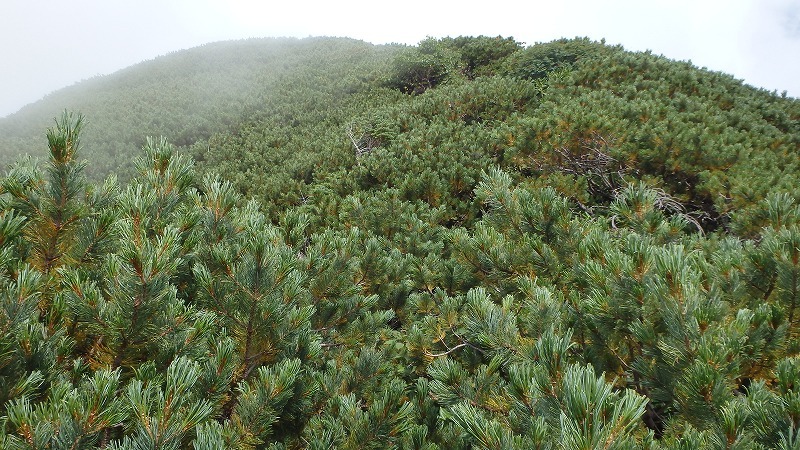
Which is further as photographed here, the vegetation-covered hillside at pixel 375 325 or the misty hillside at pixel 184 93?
the misty hillside at pixel 184 93

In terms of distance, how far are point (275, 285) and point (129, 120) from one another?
17.7 metres

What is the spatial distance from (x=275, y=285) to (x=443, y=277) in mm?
1870

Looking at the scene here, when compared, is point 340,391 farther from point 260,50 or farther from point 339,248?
point 260,50

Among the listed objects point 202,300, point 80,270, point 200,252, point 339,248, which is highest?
point 80,270

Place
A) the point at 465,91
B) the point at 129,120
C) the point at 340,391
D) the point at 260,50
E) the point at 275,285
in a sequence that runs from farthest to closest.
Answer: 1. the point at 260,50
2. the point at 129,120
3. the point at 465,91
4. the point at 340,391
5. the point at 275,285

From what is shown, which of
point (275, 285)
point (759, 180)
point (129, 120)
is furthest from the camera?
point (129, 120)

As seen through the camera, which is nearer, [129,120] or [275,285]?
[275,285]

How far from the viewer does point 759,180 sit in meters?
4.70

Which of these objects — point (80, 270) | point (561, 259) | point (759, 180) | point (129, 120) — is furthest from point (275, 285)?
point (129, 120)

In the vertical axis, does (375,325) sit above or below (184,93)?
below

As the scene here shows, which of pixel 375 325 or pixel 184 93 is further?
pixel 184 93

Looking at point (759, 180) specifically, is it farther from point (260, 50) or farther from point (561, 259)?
point (260, 50)

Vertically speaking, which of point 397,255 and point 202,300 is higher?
point 202,300

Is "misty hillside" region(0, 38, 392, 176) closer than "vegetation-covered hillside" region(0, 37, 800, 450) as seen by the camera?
No
